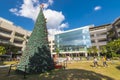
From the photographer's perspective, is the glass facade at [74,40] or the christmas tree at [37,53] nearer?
the christmas tree at [37,53]

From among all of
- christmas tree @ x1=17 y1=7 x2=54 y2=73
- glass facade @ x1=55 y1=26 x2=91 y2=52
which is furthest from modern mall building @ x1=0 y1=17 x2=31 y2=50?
christmas tree @ x1=17 y1=7 x2=54 y2=73

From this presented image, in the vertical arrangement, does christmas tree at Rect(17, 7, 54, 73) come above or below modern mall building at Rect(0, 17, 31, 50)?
below

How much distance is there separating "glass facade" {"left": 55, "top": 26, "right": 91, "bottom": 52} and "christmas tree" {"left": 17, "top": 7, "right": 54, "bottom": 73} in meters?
57.1

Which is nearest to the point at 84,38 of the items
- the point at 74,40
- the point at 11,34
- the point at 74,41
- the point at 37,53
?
the point at 74,40

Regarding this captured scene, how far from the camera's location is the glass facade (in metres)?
69.5

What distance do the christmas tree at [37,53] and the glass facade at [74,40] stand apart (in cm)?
5706

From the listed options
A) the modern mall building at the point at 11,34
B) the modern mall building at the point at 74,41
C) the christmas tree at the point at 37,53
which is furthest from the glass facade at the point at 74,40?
the christmas tree at the point at 37,53

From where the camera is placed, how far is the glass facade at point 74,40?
2736 inches

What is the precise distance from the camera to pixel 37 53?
12375 mm

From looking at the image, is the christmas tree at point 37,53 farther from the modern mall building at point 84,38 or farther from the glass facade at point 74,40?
the glass facade at point 74,40

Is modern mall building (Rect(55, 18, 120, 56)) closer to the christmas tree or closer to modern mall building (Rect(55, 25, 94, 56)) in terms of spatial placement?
modern mall building (Rect(55, 25, 94, 56))

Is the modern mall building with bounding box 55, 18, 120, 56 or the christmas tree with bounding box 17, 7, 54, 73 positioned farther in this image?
the modern mall building with bounding box 55, 18, 120, 56

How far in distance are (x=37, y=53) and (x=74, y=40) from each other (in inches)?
2537

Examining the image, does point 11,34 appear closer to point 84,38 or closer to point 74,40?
point 74,40
